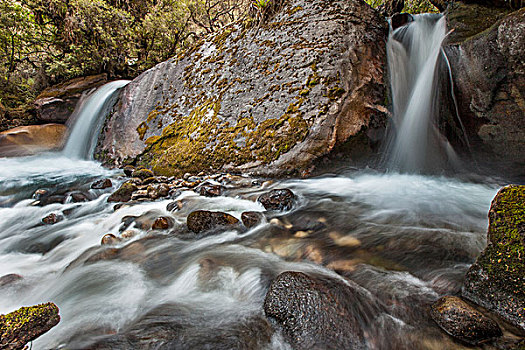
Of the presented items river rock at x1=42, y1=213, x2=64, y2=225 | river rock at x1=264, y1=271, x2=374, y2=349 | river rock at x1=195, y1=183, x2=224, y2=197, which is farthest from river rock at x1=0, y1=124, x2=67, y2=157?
river rock at x1=264, y1=271, x2=374, y2=349

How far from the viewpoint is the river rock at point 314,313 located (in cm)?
145

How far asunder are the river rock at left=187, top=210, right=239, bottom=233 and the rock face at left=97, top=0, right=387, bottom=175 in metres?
1.94

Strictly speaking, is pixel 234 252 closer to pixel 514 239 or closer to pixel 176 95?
pixel 514 239

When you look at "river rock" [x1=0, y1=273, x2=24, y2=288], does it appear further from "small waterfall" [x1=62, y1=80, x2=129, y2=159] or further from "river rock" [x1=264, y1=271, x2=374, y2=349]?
"small waterfall" [x1=62, y1=80, x2=129, y2=159]

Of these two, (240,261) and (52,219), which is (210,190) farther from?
(52,219)

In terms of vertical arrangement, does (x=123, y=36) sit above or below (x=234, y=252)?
above

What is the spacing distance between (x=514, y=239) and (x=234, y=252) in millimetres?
2278

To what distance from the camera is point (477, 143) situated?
15.5 feet

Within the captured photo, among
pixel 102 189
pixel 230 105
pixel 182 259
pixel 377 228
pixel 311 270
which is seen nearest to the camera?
pixel 311 270

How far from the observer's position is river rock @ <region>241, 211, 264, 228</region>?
323 centimetres

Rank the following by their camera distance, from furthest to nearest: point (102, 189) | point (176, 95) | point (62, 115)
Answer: point (62, 115)
point (176, 95)
point (102, 189)

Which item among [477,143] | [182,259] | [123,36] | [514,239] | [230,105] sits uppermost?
[123,36]

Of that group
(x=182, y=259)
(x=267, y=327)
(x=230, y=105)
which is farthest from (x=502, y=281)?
(x=230, y=105)

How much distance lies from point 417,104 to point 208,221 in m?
5.06
